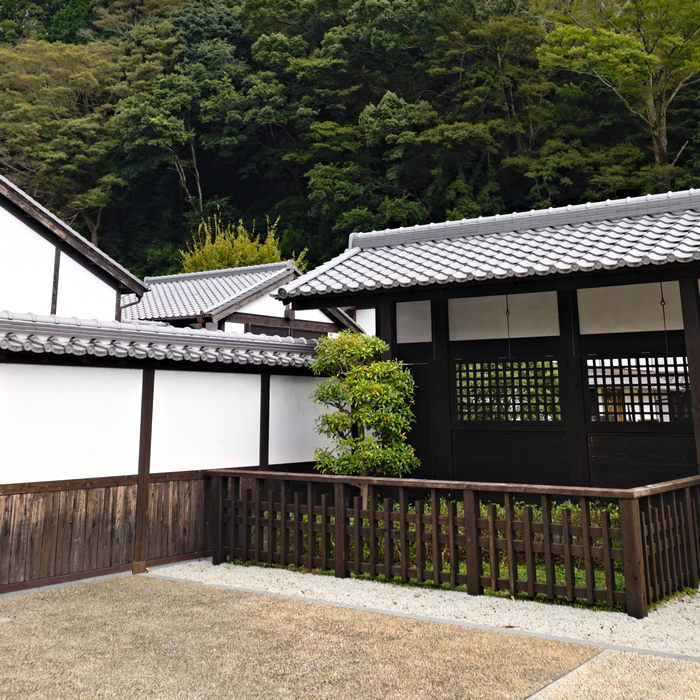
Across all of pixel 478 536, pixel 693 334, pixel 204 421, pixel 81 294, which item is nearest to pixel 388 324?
pixel 204 421

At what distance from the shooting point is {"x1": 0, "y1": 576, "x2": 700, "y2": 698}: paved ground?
3613mm

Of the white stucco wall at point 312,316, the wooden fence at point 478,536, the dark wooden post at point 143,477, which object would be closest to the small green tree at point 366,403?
the wooden fence at point 478,536

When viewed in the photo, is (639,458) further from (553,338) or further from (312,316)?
(312,316)

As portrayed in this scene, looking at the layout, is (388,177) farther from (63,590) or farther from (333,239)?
(63,590)

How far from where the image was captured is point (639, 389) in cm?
712

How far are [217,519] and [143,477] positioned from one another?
3.17 ft

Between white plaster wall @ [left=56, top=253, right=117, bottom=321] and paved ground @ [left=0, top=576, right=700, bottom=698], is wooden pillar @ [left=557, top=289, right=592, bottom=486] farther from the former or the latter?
white plaster wall @ [left=56, top=253, right=117, bottom=321]

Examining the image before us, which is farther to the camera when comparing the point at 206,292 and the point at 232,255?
the point at 232,255

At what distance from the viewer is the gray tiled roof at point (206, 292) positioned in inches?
664

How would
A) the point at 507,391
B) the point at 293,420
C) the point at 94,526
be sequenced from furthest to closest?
the point at 293,420
the point at 507,391
the point at 94,526

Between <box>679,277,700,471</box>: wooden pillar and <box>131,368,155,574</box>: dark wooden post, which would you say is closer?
<box>679,277,700,471</box>: wooden pillar

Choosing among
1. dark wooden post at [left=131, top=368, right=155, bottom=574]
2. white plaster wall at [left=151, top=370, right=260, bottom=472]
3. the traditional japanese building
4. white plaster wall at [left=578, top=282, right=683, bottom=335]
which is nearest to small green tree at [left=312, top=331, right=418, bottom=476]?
the traditional japanese building

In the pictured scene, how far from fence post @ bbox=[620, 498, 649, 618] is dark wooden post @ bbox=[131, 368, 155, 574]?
483 centimetres

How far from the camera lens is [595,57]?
21.1 meters
